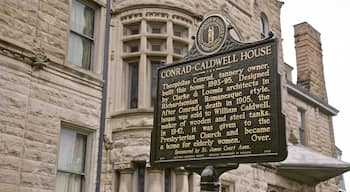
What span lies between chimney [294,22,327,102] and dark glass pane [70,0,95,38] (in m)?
14.1

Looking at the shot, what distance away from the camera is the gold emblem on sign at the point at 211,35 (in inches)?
274

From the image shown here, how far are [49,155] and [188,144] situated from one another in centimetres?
392

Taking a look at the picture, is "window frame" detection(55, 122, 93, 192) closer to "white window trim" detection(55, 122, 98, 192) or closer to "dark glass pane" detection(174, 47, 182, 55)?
"white window trim" detection(55, 122, 98, 192)

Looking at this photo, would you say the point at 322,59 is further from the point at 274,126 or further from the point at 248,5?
the point at 274,126

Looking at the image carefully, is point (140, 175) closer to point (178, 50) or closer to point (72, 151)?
point (72, 151)

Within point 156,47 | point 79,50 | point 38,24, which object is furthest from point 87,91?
point 156,47

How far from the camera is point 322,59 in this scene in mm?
A: 23922

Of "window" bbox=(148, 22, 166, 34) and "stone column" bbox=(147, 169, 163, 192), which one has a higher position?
"window" bbox=(148, 22, 166, 34)

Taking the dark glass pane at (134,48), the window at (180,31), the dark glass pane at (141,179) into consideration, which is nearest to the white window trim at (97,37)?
the dark glass pane at (134,48)

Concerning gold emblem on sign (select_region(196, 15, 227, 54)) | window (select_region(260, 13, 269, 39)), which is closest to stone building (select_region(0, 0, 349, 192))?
Answer: gold emblem on sign (select_region(196, 15, 227, 54))

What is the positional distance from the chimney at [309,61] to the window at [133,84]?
12.4 metres

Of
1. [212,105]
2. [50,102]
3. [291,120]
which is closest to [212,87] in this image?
[212,105]

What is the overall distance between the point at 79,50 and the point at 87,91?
1.11 m

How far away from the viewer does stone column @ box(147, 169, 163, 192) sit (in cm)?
1113
